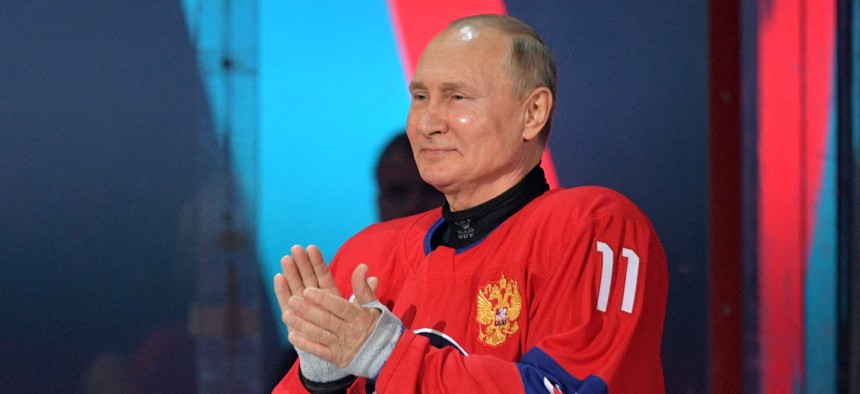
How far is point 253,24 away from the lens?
2.13 m

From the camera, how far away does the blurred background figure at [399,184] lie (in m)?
2.22

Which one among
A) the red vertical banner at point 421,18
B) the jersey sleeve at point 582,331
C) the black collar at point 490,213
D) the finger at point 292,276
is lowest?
the jersey sleeve at point 582,331

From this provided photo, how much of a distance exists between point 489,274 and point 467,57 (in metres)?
0.37

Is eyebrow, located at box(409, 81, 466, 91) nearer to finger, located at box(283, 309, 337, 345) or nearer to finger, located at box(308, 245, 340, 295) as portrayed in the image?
finger, located at box(308, 245, 340, 295)

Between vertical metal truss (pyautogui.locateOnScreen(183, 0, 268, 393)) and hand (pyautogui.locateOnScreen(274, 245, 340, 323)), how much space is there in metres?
0.60

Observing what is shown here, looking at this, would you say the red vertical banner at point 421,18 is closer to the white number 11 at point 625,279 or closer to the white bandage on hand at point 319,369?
the white number 11 at point 625,279

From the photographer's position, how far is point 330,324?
4.77ft

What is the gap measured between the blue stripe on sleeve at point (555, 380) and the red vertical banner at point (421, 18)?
33.3 inches

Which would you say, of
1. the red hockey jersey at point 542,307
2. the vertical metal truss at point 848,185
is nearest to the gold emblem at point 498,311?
the red hockey jersey at point 542,307

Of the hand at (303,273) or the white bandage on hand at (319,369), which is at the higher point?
the hand at (303,273)

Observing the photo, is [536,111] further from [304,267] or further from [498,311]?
[304,267]

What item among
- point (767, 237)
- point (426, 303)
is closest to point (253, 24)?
point (426, 303)

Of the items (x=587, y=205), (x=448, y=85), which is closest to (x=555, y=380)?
(x=587, y=205)

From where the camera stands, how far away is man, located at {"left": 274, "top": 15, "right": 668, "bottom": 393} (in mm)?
1460
